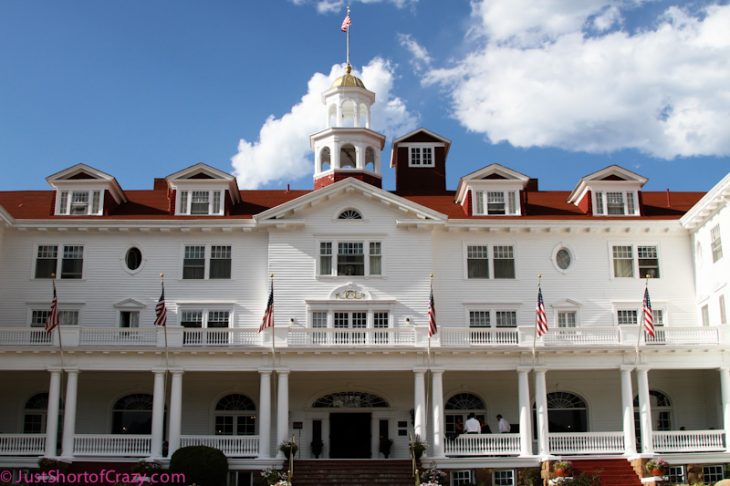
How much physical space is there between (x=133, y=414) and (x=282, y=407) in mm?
8061

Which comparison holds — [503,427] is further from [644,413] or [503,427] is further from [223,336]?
[223,336]

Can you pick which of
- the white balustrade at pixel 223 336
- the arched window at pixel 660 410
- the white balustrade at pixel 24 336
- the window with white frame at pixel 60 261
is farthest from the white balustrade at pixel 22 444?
the arched window at pixel 660 410

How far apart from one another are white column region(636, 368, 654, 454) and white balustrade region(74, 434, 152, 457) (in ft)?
64.2

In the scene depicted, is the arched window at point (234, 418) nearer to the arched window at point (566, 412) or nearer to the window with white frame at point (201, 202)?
the window with white frame at point (201, 202)

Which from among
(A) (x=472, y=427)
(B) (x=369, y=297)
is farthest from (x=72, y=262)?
(A) (x=472, y=427)

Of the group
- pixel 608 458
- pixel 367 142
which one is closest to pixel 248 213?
pixel 367 142

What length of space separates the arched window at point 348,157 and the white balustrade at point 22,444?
2039cm

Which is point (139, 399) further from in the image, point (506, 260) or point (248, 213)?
point (506, 260)

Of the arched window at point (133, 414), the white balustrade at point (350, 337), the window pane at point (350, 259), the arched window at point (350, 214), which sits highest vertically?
the arched window at point (350, 214)

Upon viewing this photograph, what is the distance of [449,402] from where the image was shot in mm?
43875

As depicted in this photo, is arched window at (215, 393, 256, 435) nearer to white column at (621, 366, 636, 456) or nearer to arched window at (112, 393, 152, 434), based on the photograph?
arched window at (112, 393, 152, 434)

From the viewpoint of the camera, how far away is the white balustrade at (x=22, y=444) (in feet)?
128

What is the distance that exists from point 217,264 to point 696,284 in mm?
21558

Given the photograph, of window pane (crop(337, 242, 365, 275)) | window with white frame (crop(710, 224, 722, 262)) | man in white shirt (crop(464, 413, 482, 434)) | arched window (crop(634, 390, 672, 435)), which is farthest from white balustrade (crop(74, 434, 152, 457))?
window with white frame (crop(710, 224, 722, 262))
